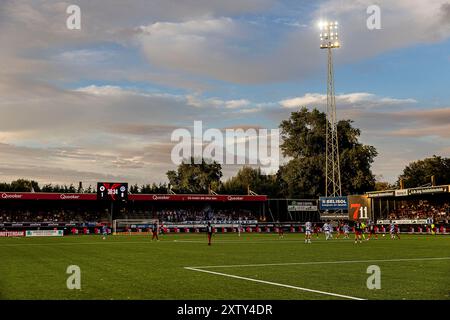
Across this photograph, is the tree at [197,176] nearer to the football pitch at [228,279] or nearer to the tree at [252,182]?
the tree at [252,182]

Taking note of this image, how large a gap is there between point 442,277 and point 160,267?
1032 centimetres

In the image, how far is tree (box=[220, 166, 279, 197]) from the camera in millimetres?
116550

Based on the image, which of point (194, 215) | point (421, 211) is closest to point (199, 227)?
point (194, 215)

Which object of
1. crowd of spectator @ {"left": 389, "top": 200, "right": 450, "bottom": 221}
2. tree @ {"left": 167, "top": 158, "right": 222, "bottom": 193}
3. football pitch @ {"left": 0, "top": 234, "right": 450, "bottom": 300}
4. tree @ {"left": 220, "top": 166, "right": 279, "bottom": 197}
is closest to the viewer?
football pitch @ {"left": 0, "top": 234, "right": 450, "bottom": 300}

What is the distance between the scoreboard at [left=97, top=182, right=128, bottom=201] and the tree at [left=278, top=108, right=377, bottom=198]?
1713 inches

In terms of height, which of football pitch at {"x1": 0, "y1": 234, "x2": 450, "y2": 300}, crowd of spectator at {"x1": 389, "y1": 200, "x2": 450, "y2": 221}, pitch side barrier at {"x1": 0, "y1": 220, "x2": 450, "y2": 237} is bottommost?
pitch side barrier at {"x1": 0, "y1": 220, "x2": 450, "y2": 237}

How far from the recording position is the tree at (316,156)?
321ft

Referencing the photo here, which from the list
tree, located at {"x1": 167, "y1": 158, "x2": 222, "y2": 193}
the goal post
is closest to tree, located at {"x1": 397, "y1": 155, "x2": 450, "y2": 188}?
tree, located at {"x1": 167, "y1": 158, "x2": 222, "y2": 193}

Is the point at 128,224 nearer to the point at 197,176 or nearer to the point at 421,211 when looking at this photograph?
the point at 421,211

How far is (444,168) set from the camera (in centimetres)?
11375

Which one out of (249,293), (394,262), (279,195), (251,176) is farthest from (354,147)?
(249,293)

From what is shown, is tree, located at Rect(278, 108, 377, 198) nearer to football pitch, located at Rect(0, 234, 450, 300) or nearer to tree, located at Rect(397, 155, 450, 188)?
tree, located at Rect(397, 155, 450, 188)

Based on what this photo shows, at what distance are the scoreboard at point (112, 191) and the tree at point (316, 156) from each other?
43499 millimetres

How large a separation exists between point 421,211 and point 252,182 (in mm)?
56250
